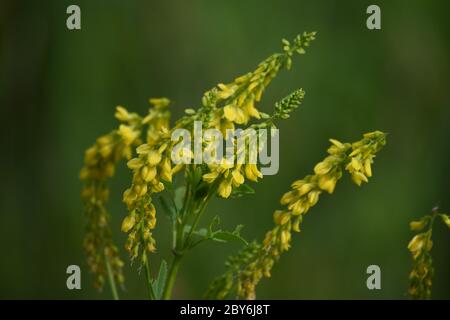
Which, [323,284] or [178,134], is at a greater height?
[178,134]

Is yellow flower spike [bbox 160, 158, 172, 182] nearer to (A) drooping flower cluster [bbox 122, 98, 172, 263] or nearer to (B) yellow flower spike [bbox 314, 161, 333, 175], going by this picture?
(A) drooping flower cluster [bbox 122, 98, 172, 263]

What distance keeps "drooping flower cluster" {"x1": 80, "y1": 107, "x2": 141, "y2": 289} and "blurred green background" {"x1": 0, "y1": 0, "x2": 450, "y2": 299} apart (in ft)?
2.08

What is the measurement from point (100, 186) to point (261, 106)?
75cm

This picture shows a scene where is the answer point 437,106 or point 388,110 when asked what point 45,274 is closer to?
point 388,110

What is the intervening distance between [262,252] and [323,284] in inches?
33.7

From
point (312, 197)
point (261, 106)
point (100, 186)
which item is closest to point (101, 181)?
point (100, 186)

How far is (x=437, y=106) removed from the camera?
1856mm

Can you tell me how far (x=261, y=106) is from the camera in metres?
1.77

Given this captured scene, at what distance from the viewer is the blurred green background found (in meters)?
1.75

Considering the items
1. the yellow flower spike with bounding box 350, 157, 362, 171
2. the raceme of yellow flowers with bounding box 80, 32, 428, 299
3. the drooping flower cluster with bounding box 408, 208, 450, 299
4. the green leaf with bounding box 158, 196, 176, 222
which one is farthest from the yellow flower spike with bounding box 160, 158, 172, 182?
the drooping flower cluster with bounding box 408, 208, 450, 299

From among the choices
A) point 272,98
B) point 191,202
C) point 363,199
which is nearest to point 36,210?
point 272,98

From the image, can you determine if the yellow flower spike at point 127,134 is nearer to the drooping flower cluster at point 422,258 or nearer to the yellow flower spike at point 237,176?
the yellow flower spike at point 237,176

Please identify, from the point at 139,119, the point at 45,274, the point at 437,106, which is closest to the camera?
the point at 139,119

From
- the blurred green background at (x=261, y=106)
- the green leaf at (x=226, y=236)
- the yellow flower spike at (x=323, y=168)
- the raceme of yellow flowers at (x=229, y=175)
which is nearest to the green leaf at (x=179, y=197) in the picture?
the raceme of yellow flowers at (x=229, y=175)
